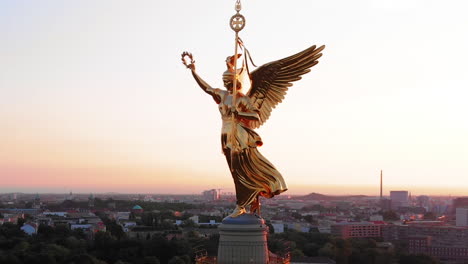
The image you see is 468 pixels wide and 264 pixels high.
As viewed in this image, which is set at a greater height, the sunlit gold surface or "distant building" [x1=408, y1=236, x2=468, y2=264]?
the sunlit gold surface

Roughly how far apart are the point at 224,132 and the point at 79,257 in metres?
29.0

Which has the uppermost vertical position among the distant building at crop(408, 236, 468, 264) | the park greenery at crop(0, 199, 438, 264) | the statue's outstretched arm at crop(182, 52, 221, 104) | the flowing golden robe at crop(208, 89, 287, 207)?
the statue's outstretched arm at crop(182, 52, 221, 104)

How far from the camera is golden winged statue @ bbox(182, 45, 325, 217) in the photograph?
1828 centimetres

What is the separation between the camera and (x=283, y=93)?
18938mm

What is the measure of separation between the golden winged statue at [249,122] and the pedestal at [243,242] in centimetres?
52

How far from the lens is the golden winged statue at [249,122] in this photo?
60.0 ft

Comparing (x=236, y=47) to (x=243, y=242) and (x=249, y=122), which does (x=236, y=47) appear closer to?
(x=249, y=122)

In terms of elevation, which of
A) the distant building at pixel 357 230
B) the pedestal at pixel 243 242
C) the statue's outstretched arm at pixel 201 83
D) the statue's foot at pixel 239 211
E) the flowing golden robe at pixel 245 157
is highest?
the statue's outstretched arm at pixel 201 83

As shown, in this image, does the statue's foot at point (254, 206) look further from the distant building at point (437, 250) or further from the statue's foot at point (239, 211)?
the distant building at point (437, 250)

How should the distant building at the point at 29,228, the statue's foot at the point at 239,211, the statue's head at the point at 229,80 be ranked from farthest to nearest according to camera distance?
the distant building at the point at 29,228 < the statue's head at the point at 229,80 < the statue's foot at the point at 239,211

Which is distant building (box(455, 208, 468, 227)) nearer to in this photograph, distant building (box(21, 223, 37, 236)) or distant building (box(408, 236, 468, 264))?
distant building (box(408, 236, 468, 264))

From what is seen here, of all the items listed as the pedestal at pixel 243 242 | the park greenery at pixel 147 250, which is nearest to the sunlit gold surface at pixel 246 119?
the pedestal at pixel 243 242

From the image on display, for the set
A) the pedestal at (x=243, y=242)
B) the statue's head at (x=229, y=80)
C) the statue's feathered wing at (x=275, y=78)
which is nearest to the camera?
the pedestal at (x=243, y=242)

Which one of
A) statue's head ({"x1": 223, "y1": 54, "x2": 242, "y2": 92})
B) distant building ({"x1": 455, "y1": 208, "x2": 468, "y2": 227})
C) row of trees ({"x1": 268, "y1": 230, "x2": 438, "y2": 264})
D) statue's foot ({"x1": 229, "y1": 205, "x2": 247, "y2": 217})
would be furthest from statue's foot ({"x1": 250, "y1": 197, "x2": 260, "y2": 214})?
distant building ({"x1": 455, "y1": 208, "x2": 468, "y2": 227})
